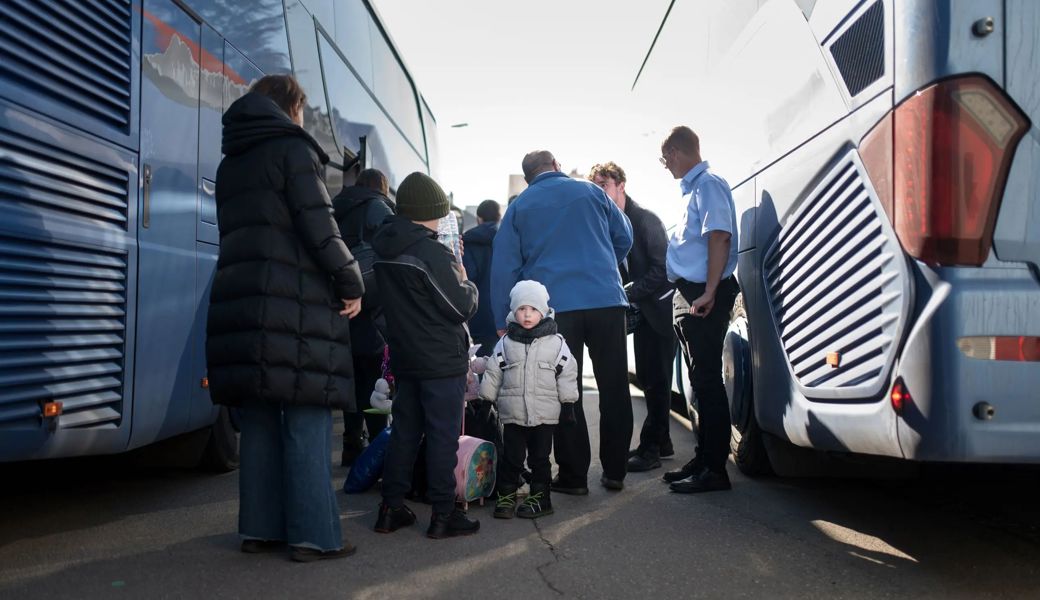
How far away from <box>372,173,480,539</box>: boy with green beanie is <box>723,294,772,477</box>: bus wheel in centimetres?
155

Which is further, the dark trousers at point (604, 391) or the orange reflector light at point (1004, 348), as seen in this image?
the dark trousers at point (604, 391)

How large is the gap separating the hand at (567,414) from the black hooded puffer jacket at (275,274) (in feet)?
4.29

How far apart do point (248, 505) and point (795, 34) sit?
2943mm

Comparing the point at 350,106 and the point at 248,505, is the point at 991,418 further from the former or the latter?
the point at 350,106

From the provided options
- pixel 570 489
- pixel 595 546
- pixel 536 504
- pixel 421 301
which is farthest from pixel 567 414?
pixel 421 301

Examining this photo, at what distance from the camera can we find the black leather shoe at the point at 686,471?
5008 mm

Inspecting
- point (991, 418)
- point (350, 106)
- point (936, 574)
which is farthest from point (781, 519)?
point (350, 106)

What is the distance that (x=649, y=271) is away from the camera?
230 inches

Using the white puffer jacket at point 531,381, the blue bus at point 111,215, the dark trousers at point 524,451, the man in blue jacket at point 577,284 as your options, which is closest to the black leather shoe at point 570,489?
the man in blue jacket at point 577,284

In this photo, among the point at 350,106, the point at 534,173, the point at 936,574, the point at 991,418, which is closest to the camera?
the point at 991,418

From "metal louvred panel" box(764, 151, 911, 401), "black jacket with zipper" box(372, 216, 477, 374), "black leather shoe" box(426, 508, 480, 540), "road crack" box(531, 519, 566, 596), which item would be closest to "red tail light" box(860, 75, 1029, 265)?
"metal louvred panel" box(764, 151, 911, 401)

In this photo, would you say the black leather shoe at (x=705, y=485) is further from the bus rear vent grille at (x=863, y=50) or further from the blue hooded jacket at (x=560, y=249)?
the bus rear vent grille at (x=863, y=50)

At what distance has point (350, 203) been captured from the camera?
5.90 m

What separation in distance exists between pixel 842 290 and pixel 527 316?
156cm
